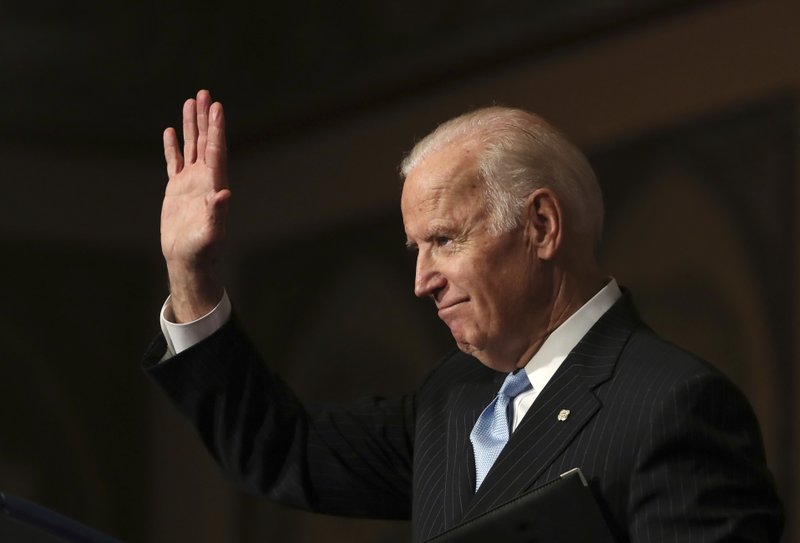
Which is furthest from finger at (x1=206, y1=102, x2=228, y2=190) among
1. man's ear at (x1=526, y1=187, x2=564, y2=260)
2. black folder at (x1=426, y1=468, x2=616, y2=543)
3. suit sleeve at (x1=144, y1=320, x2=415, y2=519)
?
black folder at (x1=426, y1=468, x2=616, y2=543)

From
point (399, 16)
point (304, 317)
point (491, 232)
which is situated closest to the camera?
point (491, 232)

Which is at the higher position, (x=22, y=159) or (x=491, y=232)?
(x=22, y=159)

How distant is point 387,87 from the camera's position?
6.57m

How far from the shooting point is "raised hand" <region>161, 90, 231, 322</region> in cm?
246

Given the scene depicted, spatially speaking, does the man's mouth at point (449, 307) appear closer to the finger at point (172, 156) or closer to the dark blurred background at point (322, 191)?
the finger at point (172, 156)

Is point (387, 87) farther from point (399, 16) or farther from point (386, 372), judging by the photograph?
point (386, 372)

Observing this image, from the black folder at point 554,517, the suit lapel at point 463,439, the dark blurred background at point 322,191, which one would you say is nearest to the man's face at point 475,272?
the suit lapel at point 463,439

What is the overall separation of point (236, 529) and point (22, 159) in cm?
204

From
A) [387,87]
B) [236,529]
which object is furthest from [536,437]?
[236,529]

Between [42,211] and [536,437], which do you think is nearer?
[536,437]

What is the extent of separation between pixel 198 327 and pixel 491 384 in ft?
1.69

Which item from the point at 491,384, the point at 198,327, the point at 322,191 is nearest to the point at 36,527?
the point at 198,327

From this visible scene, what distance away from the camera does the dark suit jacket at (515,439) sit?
6.67 ft

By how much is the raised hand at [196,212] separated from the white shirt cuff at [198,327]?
0.01 m
